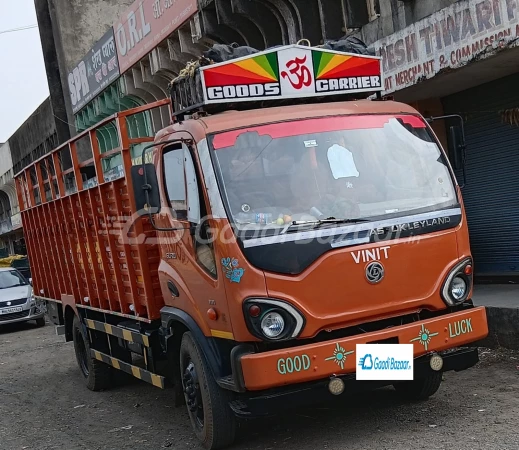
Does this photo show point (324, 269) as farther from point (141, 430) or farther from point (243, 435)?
point (141, 430)

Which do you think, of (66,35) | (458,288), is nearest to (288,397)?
(458,288)

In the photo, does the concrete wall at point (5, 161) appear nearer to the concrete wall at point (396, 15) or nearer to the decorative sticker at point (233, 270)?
the concrete wall at point (396, 15)

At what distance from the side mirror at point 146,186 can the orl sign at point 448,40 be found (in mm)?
4455

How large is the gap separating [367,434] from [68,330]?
17.3ft

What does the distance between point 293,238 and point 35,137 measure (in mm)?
32706

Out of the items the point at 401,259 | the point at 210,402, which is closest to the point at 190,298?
the point at 210,402

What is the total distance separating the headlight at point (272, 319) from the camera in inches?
206

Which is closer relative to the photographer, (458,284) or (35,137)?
(458,284)

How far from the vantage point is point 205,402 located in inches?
227

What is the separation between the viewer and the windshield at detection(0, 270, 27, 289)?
2000 centimetres

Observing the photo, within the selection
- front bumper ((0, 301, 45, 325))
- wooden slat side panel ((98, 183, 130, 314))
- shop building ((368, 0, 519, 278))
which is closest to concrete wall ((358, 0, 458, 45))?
shop building ((368, 0, 519, 278))

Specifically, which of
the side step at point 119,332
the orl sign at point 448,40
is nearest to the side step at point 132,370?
the side step at point 119,332

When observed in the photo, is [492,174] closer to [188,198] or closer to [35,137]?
[188,198]

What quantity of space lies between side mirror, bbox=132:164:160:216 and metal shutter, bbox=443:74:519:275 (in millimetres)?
6247
